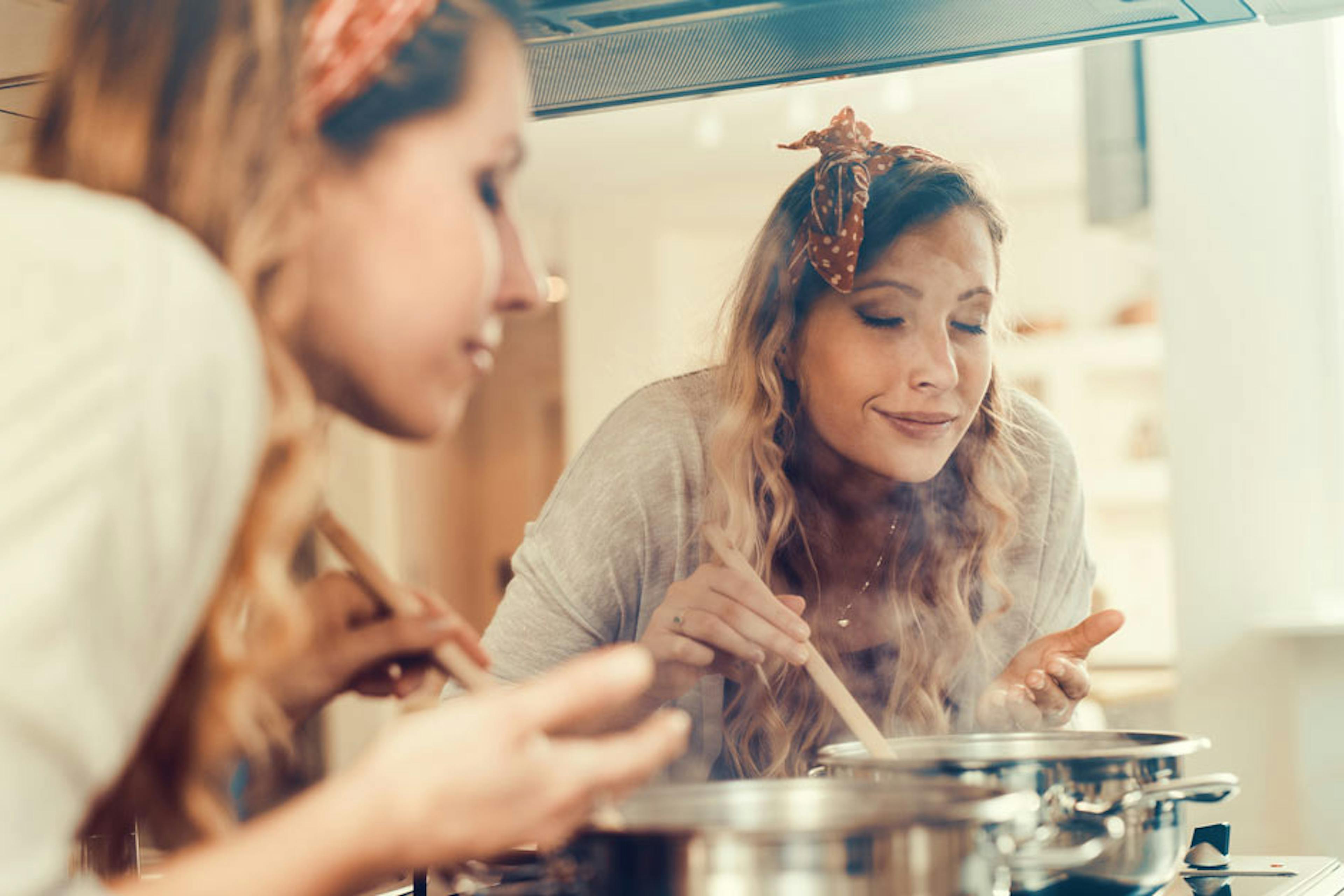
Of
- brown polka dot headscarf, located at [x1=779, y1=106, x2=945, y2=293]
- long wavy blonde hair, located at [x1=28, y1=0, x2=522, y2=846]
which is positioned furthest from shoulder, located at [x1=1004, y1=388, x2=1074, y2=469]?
long wavy blonde hair, located at [x1=28, y1=0, x2=522, y2=846]

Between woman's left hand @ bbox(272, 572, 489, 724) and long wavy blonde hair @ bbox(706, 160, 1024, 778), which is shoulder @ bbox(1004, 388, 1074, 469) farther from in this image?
woman's left hand @ bbox(272, 572, 489, 724)

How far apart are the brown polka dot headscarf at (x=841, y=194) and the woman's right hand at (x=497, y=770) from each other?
75 cm

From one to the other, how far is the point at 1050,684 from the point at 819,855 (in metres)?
0.68

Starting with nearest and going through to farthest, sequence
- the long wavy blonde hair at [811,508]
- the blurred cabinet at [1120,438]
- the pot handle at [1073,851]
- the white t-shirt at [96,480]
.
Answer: the white t-shirt at [96,480] < the pot handle at [1073,851] < the long wavy blonde hair at [811,508] < the blurred cabinet at [1120,438]

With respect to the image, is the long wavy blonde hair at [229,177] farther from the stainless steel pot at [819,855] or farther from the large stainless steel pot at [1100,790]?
the large stainless steel pot at [1100,790]

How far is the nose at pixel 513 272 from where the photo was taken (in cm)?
72

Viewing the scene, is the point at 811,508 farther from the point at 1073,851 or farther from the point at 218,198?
the point at 218,198

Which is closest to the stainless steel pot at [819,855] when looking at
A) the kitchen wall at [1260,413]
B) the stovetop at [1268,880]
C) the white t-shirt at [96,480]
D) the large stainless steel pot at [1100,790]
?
the large stainless steel pot at [1100,790]

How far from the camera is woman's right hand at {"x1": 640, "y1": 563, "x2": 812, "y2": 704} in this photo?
109cm

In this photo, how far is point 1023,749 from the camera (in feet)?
3.49

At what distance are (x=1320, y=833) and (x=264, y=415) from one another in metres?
2.40

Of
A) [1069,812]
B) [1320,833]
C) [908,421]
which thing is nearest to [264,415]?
[1069,812]

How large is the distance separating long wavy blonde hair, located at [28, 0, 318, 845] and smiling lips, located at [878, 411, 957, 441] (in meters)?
0.71

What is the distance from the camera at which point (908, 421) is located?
129 centimetres
